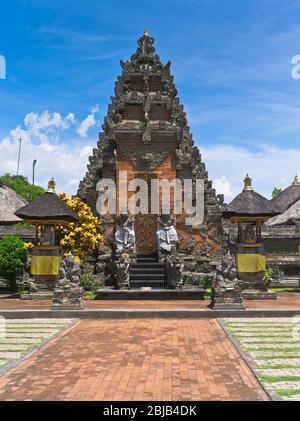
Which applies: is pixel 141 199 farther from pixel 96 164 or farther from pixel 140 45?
pixel 140 45

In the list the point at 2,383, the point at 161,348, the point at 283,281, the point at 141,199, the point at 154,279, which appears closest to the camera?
the point at 2,383

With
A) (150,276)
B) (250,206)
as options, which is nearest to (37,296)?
(150,276)

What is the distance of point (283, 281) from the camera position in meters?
27.5

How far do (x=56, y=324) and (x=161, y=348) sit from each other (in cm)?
451

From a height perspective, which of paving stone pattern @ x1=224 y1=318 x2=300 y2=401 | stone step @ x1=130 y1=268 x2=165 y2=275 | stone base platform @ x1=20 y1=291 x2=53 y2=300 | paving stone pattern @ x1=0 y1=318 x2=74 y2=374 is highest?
stone step @ x1=130 y1=268 x2=165 y2=275

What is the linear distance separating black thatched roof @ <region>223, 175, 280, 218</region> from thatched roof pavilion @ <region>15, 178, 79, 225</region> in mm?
7085

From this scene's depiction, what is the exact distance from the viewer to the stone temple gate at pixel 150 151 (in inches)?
1001

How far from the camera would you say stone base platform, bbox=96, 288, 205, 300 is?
20422mm

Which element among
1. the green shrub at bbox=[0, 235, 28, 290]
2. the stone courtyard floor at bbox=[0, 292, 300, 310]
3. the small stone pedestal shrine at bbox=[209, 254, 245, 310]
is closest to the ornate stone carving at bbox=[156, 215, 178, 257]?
the stone courtyard floor at bbox=[0, 292, 300, 310]

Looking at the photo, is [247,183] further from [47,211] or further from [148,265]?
[47,211]

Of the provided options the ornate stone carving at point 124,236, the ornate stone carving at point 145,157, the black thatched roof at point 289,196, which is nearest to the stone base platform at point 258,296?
the ornate stone carving at point 124,236

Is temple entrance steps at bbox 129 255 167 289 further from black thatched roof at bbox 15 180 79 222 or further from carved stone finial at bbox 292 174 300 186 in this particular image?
carved stone finial at bbox 292 174 300 186

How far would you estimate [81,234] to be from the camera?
24.0m
